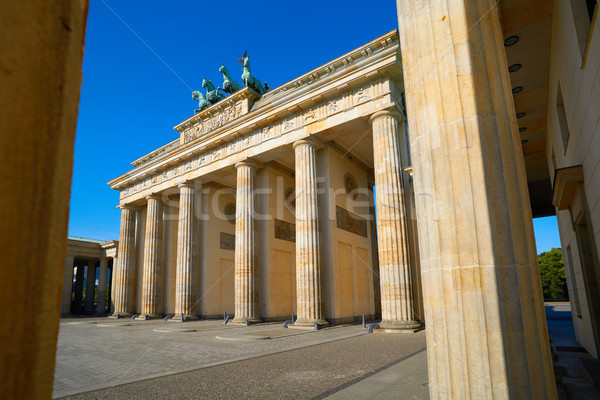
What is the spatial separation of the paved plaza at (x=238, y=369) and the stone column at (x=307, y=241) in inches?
205

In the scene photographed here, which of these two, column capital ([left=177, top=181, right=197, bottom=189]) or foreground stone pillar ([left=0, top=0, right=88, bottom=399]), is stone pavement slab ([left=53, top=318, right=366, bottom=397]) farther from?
column capital ([left=177, top=181, right=197, bottom=189])

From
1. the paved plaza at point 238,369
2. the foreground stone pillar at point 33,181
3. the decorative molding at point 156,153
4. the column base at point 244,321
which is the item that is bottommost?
the column base at point 244,321

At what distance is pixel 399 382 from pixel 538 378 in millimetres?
2870

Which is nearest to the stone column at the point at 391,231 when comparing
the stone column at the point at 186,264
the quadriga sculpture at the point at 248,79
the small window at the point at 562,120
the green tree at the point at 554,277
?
the small window at the point at 562,120

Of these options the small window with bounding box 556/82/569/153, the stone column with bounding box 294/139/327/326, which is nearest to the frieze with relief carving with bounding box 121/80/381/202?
the stone column with bounding box 294/139/327/326

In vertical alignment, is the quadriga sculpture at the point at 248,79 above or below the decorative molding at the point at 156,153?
above

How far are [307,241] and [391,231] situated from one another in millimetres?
4057

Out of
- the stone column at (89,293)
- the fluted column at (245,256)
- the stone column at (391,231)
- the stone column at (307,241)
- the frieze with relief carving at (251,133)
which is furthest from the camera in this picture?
the stone column at (89,293)

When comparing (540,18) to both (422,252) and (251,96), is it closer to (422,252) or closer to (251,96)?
(422,252)

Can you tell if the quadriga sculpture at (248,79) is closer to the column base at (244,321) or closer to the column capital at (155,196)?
the column capital at (155,196)

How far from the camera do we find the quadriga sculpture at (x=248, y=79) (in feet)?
75.7

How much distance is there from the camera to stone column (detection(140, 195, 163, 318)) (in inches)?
995

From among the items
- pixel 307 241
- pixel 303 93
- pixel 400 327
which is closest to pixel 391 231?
pixel 400 327

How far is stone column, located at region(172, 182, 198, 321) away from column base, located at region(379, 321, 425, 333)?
1308cm
